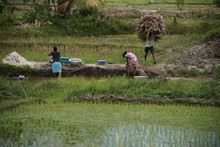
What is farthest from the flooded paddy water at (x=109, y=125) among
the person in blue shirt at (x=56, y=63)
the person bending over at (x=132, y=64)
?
the person in blue shirt at (x=56, y=63)

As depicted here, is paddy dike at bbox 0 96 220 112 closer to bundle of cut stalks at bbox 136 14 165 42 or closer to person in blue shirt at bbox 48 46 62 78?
person in blue shirt at bbox 48 46 62 78

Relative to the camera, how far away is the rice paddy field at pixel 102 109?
9.60 metres

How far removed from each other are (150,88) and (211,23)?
8.87 meters

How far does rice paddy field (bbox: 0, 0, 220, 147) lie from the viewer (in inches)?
378

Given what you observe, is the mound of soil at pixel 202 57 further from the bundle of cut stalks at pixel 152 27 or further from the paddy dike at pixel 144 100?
the paddy dike at pixel 144 100

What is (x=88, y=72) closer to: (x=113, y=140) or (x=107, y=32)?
(x=107, y=32)

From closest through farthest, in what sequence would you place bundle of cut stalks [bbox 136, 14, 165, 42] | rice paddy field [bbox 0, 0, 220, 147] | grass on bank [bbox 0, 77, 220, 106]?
rice paddy field [bbox 0, 0, 220, 147]
grass on bank [bbox 0, 77, 220, 106]
bundle of cut stalks [bbox 136, 14, 165, 42]

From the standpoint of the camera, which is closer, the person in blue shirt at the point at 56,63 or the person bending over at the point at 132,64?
the person bending over at the point at 132,64

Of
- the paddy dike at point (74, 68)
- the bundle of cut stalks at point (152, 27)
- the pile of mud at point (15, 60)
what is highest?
the bundle of cut stalks at point (152, 27)

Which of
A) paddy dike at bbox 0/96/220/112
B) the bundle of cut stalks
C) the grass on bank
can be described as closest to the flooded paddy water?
paddy dike at bbox 0/96/220/112

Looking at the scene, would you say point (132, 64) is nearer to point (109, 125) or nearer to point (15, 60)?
point (15, 60)

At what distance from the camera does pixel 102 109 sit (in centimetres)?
1190

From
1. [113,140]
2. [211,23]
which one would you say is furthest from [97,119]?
[211,23]

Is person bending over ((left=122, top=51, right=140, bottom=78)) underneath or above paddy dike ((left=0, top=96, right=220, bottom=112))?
above
